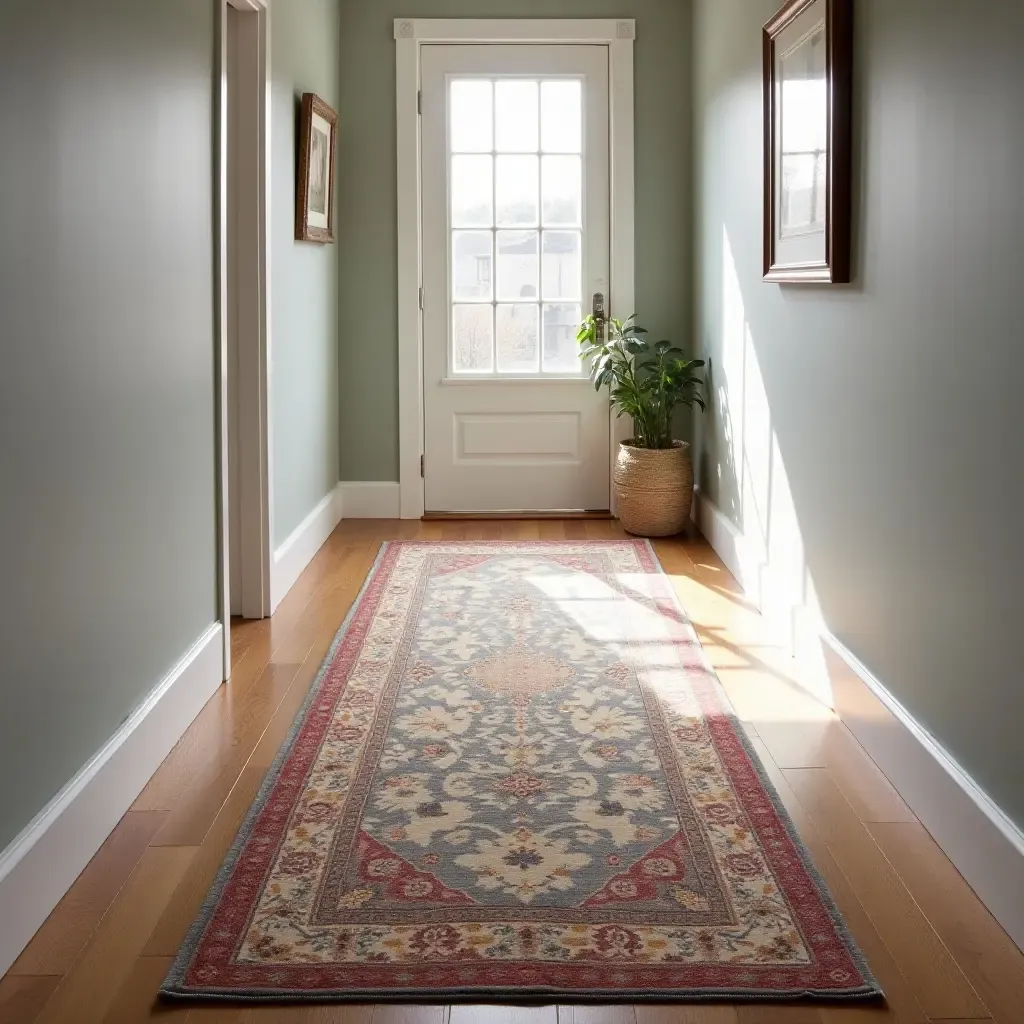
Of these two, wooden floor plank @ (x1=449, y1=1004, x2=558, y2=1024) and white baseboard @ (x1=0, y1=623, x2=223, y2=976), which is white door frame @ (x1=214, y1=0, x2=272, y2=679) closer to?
white baseboard @ (x1=0, y1=623, x2=223, y2=976)

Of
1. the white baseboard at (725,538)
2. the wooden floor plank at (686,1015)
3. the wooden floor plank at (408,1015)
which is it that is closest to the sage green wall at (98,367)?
the wooden floor plank at (408,1015)

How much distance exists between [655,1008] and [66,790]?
1151 millimetres

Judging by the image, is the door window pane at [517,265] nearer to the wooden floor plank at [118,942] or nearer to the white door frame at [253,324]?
the white door frame at [253,324]

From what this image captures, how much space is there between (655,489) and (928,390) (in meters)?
2.98

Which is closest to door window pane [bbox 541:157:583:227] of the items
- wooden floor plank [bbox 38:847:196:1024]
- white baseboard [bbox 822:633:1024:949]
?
white baseboard [bbox 822:633:1024:949]

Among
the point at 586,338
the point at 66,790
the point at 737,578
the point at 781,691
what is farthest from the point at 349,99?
the point at 66,790

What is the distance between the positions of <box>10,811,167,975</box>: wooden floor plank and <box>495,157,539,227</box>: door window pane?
4.01 m

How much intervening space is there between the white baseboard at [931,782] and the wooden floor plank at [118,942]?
147cm

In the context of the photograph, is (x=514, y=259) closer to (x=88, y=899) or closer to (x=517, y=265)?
(x=517, y=265)

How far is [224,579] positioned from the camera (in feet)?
12.1

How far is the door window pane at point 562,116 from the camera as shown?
19.9ft

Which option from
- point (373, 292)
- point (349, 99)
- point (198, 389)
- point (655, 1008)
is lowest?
point (655, 1008)

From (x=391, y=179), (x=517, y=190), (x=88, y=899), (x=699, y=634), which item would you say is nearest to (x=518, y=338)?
(x=517, y=190)

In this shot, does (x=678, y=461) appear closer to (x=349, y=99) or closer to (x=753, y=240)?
(x=753, y=240)
